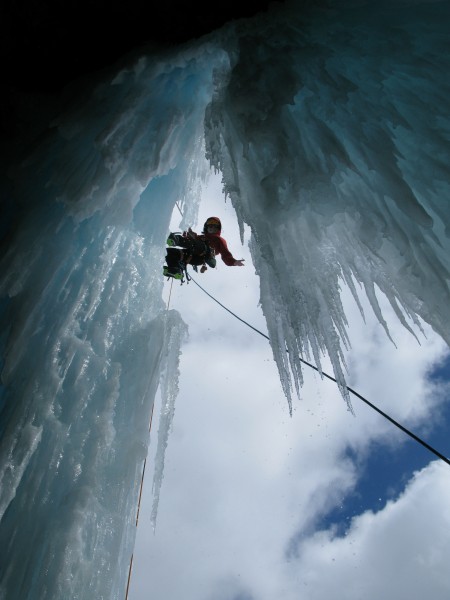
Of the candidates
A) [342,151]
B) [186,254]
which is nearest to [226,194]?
[342,151]

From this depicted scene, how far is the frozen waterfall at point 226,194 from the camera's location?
2.44 metres

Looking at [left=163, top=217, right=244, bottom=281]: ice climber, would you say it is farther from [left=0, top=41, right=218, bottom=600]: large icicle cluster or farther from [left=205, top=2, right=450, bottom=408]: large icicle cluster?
[left=205, top=2, right=450, bottom=408]: large icicle cluster

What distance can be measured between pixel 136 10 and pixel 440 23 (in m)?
1.96

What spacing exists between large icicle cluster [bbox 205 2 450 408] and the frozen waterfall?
0.01m

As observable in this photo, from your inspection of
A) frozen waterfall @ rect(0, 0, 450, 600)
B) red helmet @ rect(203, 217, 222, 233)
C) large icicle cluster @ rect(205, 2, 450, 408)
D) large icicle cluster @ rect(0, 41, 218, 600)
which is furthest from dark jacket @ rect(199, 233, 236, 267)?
large icicle cluster @ rect(205, 2, 450, 408)

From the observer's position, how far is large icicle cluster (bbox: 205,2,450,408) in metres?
2.41

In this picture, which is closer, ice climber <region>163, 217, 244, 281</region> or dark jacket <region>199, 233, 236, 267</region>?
ice climber <region>163, 217, 244, 281</region>

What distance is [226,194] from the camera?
2.86 m

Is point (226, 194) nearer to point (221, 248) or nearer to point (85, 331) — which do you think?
point (85, 331)

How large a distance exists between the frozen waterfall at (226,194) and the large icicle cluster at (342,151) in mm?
10

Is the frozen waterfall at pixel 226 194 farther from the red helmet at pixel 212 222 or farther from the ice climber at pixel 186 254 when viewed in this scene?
the red helmet at pixel 212 222

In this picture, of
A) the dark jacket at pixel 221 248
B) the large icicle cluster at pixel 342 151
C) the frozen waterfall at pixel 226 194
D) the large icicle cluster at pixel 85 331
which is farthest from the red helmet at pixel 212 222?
the large icicle cluster at pixel 342 151

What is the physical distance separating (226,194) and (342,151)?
31.0 inches

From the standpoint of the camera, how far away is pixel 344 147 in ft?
8.47
